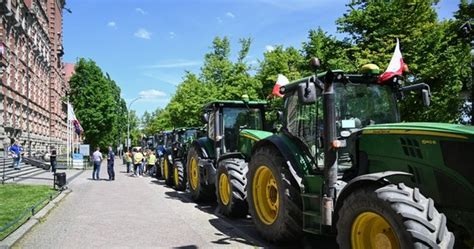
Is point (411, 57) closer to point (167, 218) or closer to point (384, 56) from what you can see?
point (384, 56)

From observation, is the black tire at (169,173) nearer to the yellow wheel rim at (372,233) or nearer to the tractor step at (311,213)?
the tractor step at (311,213)

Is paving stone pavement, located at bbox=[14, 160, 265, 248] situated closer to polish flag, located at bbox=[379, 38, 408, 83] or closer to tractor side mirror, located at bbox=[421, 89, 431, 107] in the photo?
polish flag, located at bbox=[379, 38, 408, 83]

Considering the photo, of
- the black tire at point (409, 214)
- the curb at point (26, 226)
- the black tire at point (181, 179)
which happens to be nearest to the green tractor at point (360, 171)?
the black tire at point (409, 214)

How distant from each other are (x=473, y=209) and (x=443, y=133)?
2.69ft

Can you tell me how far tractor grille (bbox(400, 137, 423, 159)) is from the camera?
208 inches

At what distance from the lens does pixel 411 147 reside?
5.37m

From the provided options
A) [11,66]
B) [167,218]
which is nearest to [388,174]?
[167,218]

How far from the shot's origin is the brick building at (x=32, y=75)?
1497 inches

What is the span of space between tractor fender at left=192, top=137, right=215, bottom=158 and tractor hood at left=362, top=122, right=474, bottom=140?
25.3 feet

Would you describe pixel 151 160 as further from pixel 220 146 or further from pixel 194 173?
pixel 220 146

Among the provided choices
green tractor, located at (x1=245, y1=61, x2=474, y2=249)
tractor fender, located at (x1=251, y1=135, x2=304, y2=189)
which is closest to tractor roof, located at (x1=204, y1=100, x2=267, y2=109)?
green tractor, located at (x1=245, y1=61, x2=474, y2=249)

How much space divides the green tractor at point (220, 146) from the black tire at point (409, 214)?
5.63 m

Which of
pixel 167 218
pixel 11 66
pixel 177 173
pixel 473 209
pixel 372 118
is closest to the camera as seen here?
pixel 473 209

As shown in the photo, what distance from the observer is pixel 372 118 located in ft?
22.4
